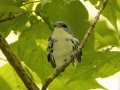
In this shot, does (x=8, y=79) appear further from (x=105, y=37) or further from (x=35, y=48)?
(x=105, y=37)

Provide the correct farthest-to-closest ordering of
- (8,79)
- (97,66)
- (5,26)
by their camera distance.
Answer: (8,79) < (5,26) < (97,66)

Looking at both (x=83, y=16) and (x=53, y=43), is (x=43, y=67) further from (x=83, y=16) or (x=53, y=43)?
(x=83, y=16)

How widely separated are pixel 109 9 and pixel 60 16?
0.50ft

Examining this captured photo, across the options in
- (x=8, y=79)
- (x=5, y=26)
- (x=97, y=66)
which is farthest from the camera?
(x=8, y=79)

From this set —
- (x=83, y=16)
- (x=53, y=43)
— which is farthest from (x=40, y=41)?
(x=83, y=16)

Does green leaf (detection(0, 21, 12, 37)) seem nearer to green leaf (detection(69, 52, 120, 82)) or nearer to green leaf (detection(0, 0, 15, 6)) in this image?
green leaf (detection(0, 0, 15, 6))

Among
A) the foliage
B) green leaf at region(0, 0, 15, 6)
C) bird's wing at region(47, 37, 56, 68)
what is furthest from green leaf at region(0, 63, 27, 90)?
green leaf at region(0, 0, 15, 6)

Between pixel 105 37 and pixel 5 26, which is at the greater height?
pixel 5 26

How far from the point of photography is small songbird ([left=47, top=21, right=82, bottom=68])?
1090 millimetres

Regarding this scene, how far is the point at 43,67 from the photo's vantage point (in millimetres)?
1027

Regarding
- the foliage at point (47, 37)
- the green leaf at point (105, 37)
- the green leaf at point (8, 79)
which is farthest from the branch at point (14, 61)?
the green leaf at point (105, 37)

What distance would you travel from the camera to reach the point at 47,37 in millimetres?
1044

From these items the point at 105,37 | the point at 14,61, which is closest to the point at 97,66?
the point at 14,61

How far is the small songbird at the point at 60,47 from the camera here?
1.09 m
